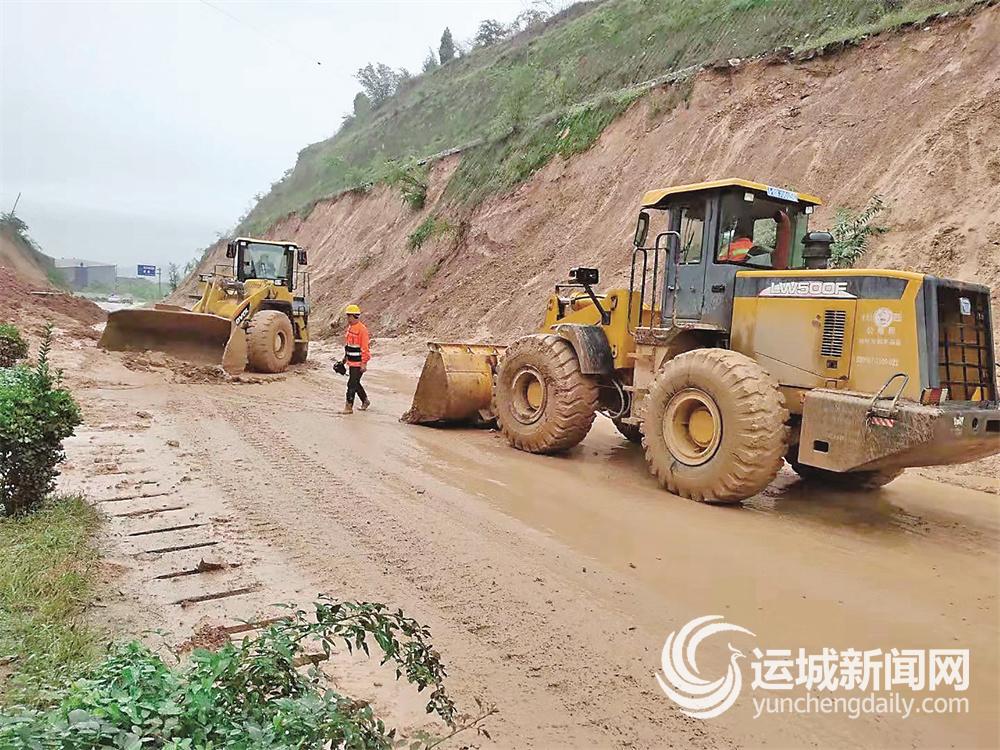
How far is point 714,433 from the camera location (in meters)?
5.94

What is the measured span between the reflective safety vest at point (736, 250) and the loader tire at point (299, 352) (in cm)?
1084

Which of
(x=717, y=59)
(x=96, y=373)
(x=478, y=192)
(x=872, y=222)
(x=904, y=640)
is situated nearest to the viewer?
(x=904, y=640)

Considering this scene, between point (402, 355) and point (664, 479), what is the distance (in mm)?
12150

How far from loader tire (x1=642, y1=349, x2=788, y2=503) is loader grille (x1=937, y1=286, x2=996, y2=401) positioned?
119 centimetres

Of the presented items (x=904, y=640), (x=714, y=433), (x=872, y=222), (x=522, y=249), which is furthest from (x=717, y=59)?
(x=904, y=640)

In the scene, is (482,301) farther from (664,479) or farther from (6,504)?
(6,504)

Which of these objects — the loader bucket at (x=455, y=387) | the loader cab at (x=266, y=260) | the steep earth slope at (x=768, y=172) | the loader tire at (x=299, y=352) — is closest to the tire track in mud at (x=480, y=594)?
the loader bucket at (x=455, y=387)

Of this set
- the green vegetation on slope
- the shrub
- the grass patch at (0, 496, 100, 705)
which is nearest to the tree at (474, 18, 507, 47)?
the green vegetation on slope

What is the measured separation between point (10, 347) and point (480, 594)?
11.2 metres

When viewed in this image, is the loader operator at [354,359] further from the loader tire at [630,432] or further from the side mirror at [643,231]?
the side mirror at [643,231]

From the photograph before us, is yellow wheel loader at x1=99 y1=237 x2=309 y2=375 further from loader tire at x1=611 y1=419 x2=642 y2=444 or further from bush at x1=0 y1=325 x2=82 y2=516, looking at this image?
bush at x1=0 y1=325 x2=82 y2=516

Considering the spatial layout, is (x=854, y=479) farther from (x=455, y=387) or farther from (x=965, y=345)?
(x=455, y=387)

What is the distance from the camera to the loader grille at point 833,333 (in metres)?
5.62

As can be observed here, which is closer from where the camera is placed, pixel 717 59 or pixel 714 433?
pixel 714 433
